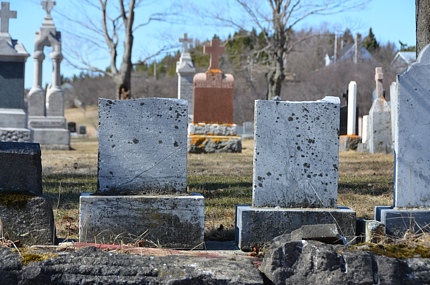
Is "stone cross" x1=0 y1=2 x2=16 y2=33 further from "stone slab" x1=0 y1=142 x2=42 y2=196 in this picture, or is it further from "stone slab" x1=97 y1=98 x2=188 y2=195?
"stone slab" x1=0 y1=142 x2=42 y2=196

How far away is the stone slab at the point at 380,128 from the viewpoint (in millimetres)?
19328

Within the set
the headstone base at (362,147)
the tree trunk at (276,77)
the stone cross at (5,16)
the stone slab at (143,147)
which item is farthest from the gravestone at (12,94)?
the tree trunk at (276,77)

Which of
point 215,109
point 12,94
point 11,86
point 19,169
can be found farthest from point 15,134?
point 19,169

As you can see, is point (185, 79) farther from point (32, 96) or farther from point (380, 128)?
point (380, 128)

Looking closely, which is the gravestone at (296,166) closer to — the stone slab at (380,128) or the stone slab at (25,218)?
the stone slab at (25,218)

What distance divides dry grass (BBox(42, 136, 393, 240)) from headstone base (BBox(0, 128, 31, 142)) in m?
2.42

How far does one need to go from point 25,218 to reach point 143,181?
100 cm

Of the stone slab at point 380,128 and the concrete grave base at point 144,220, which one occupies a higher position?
the stone slab at point 380,128

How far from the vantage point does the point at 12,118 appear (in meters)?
18.5

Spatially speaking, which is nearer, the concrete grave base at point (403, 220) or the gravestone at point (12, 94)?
the concrete grave base at point (403, 220)

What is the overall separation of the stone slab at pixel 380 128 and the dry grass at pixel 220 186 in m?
2.98

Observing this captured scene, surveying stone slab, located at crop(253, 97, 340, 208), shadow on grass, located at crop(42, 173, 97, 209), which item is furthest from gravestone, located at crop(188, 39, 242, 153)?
stone slab, located at crop(253, 97, 340, 208)

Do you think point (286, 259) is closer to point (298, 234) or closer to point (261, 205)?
point (298, 234)

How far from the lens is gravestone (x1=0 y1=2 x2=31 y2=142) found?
1842 centimetres
